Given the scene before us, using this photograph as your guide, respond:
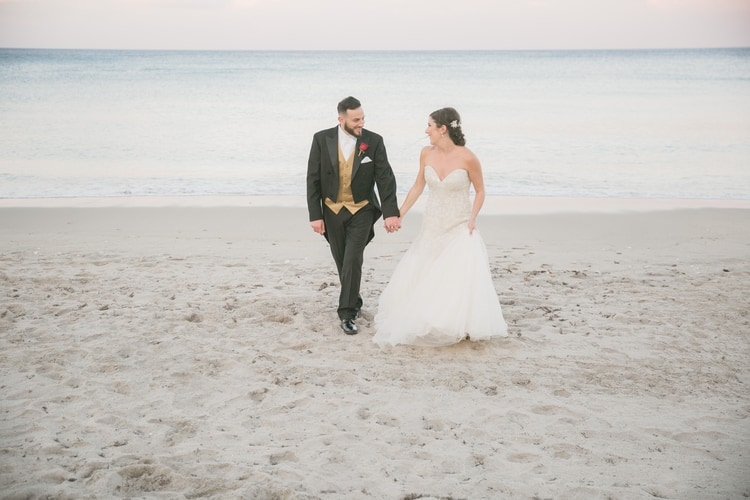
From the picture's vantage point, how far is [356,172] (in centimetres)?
590

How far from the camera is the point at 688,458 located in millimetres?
4023

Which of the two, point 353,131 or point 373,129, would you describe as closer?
point 353,131

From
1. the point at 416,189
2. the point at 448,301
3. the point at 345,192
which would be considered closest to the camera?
the point at 448,301

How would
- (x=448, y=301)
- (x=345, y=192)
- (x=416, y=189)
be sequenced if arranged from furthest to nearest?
(x=416, y=189) → (x=345, y=192) → (x=448, y=301)

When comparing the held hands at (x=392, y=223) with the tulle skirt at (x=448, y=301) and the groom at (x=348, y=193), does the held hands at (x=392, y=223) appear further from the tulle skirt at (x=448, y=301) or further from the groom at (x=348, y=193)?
the tulle skirt at (x=448, y=301)

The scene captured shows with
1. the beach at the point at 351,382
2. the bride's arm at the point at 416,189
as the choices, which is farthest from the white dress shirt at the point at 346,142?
the beach at the point at 351,382

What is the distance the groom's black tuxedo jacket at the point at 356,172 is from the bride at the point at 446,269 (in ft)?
1.14

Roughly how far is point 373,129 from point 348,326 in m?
20.5

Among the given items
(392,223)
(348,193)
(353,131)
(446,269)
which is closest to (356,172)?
(348,193)

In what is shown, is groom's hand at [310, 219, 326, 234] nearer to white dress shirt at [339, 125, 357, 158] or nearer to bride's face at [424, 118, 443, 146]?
white dress shirt at [339, 125, 357, 158]

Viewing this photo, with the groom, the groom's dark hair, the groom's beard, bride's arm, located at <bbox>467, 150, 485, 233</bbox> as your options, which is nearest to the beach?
the groom

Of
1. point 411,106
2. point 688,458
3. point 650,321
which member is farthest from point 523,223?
point 411,106

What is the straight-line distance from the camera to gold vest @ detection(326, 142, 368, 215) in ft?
19.4

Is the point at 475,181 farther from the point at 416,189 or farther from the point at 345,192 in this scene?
the point at 345,192
